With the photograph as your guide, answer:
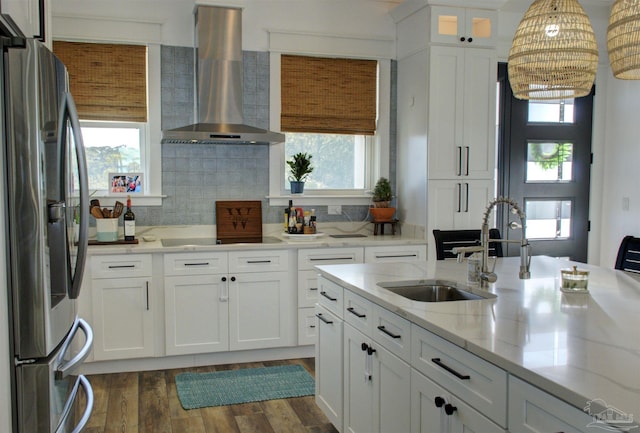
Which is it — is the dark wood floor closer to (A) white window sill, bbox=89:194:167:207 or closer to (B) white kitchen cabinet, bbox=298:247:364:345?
(B) white kitchen cabinet, bbox=298:247:364:345

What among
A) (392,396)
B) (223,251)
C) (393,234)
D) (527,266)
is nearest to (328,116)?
(393,234)

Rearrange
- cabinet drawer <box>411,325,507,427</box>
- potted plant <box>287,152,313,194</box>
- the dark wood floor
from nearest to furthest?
cabinet drawer <box>411,325,507,427</box> < the dark wood floor < potted plant <box>287,152,313,194</box>

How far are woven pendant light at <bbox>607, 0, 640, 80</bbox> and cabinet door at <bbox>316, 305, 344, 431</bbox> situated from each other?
1631 millimetres

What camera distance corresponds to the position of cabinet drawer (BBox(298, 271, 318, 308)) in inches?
173

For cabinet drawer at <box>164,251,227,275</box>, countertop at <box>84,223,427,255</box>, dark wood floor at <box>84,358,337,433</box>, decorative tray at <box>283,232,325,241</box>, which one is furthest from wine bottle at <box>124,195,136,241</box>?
decorative tray at <box>283,232,325,241</box>

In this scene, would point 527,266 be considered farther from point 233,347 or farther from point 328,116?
point 328,116

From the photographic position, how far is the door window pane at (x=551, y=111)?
17.3 ft

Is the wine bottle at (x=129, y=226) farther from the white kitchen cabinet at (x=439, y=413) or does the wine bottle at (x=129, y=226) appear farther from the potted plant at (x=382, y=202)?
the white kitchen cabinet at (x=439, y=413)

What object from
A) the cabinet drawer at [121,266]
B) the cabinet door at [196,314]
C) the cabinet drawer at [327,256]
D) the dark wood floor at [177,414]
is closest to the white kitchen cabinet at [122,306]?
the cabinet drawer at [121,266]

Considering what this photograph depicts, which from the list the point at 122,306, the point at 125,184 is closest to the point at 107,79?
the point at 125,184

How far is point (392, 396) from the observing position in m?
2.28

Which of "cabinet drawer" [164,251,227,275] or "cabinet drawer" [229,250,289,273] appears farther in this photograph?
"cabinet drawer" [229,250,289,273]

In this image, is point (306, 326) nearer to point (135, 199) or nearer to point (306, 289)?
point (306, 289)

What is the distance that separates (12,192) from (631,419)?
1.74m
